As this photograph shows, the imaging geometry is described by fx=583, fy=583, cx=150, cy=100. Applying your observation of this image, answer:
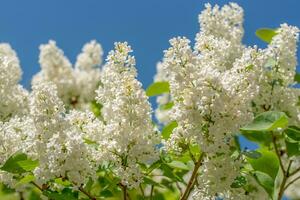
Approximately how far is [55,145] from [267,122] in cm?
139

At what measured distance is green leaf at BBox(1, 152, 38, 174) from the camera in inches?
151

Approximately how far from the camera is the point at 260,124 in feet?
12.5

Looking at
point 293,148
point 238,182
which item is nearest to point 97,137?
point 238,182

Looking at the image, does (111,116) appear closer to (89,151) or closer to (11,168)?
(89,151)

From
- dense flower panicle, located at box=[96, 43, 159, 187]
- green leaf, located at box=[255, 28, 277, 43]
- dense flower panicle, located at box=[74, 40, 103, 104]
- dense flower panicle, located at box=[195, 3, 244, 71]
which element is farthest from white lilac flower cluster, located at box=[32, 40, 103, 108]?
dense flower panicle, located at box=[96, 43, 159, 187]

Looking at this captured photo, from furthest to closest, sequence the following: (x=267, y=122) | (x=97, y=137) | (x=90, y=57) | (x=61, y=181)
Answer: (x=90, y=57) → (x=61, y=181) → (x=97, y=137) → (x=267, y=122)

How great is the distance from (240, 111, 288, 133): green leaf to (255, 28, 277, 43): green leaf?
2243 millimetres

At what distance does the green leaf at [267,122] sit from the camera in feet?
12.3

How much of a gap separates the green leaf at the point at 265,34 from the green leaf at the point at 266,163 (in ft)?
6.06

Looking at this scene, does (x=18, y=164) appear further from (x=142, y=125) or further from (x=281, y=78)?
(x=281, y=78)

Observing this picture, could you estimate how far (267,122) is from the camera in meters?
3.84

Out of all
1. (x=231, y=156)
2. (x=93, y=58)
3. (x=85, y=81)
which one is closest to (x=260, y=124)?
(x=231, y=156)

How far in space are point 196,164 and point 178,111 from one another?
0.45m

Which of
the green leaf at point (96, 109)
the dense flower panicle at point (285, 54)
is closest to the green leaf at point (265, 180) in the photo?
the dense flower panicle at point (285, 54)
